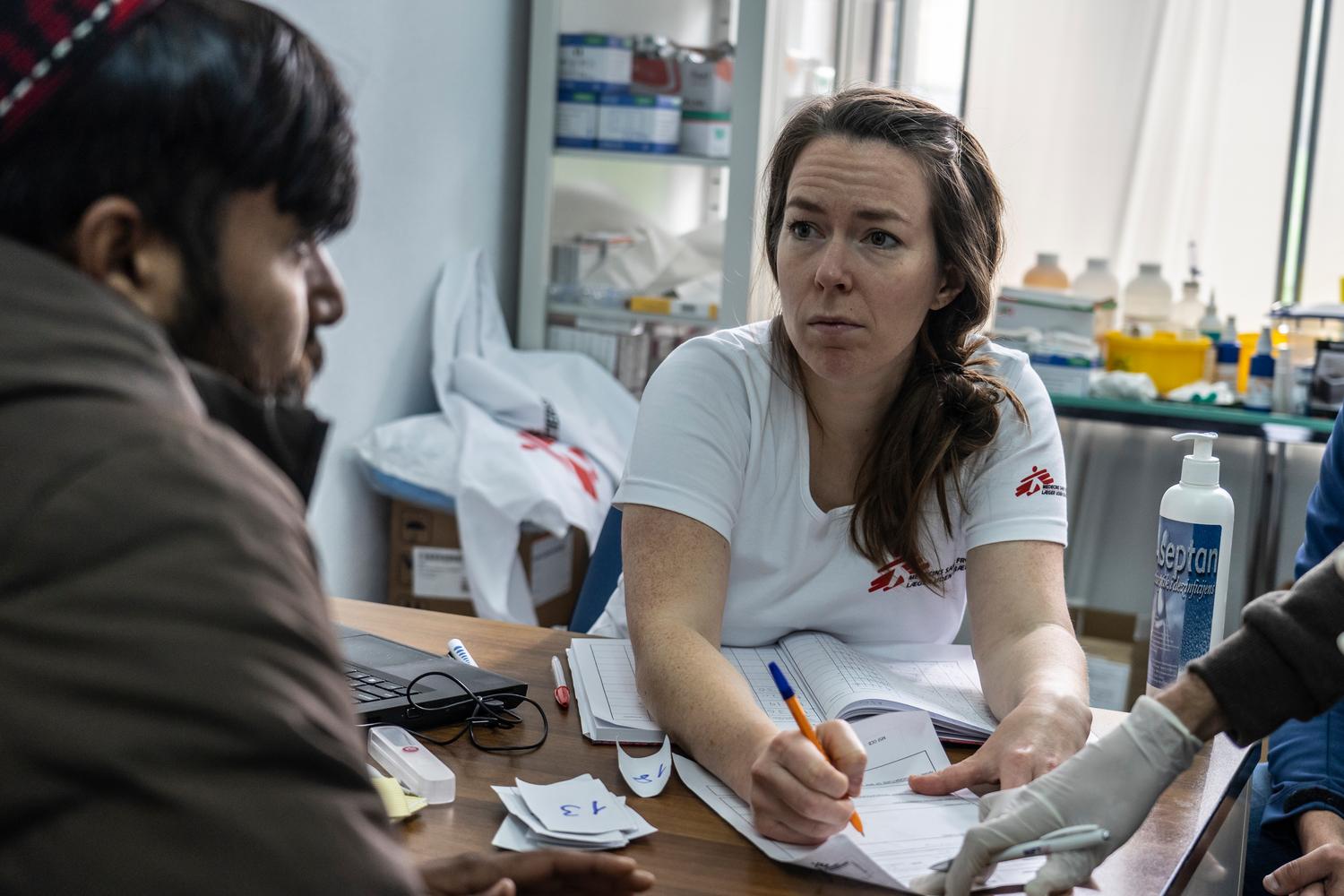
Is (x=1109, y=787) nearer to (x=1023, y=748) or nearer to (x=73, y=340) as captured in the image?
(x=1023, y=748)

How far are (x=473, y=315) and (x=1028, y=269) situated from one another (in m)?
1.61

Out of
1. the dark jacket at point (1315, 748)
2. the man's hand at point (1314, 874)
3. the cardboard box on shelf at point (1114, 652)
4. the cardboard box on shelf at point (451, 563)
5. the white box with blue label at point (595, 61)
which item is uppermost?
the white box with blue label at point (595, 61)

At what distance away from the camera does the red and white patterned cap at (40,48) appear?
0.57 meters

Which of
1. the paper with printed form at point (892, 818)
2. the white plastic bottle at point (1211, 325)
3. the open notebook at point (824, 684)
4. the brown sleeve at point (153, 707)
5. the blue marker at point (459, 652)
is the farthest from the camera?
the white plastic bottle at point (1211, 325)

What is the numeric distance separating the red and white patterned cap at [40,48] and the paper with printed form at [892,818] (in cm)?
69

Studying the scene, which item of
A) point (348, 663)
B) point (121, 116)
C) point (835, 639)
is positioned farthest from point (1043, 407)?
point (121, 116)

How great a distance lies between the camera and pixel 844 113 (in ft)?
4.90

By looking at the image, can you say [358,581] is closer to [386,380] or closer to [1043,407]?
[386,380]

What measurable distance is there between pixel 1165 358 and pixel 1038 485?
2000mm

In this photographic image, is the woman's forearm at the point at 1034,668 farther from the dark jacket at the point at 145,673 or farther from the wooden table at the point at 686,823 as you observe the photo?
the dark jacket at the point at 145,673

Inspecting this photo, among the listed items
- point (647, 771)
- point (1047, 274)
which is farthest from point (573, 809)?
point (1047, 274)

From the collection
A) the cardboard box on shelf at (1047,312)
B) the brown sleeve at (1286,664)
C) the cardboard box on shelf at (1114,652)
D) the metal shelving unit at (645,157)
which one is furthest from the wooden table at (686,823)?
the metal shelving unit at (645,157)

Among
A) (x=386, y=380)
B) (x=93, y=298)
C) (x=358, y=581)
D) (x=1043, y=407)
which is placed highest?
(x=93, y=298)

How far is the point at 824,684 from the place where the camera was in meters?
1.23
